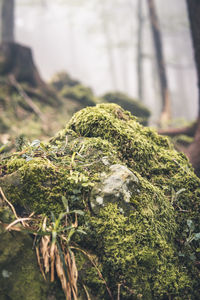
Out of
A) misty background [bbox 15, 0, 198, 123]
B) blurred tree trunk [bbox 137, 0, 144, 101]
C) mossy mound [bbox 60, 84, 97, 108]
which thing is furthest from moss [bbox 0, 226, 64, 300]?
misty background [bbox 15, 0, 198, 123]

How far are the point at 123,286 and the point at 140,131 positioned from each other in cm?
167

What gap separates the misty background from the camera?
89.1ft

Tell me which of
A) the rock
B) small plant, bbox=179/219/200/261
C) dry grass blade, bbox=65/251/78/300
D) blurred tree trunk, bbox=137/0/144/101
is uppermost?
blurred tree trunk, bbox=137/0/144/101

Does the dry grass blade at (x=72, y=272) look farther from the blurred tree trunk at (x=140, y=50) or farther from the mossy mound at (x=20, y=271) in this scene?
the blurred tree trunk at (x=140, y=50)

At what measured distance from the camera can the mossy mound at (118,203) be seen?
1.41 metres

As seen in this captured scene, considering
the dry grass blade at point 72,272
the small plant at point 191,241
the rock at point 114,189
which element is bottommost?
the small plant at point 191,241

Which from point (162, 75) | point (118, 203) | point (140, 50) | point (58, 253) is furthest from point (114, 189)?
point (140, 50)

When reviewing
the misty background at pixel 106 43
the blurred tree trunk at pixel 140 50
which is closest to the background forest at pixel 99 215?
the blurred tree trunk at pixel 140 50

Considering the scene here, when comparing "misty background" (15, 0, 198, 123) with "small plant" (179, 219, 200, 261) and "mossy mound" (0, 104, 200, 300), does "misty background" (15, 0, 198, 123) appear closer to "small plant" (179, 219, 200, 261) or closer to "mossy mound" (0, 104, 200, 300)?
"mossy mound" (0, 104, 200, 300)

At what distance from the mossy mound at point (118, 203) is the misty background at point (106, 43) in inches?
639

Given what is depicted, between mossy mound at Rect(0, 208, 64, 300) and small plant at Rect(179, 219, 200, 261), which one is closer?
mossy mound at Rect(0, 208, 64, 300)

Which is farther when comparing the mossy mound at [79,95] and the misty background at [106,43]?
the misty background at [106,43]

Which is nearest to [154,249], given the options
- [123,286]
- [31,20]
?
[123,286]

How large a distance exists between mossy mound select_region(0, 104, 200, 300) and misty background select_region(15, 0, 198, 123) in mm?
16233
